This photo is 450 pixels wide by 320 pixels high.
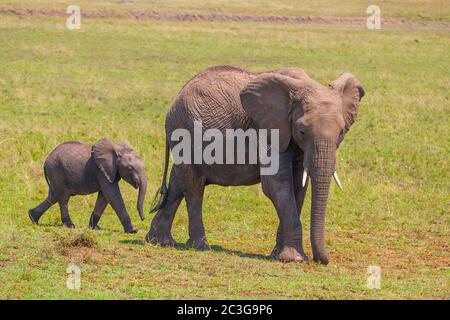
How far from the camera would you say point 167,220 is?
14.1 m

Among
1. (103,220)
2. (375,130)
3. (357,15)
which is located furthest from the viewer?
(357,15)

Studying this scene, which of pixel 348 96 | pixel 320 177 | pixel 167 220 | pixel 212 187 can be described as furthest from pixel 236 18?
pixel 320 177

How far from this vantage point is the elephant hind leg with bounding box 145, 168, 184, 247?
14.1 metres

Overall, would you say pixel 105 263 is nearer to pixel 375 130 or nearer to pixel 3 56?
pixel 375 130

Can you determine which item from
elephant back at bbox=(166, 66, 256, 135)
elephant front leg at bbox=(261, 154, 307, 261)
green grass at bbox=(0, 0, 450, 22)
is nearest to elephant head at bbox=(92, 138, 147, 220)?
elephant back at bbox=(166, 66, 256, 135)

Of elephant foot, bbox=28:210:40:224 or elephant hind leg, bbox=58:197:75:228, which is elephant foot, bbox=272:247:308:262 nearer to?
elephant hind leg, bbox=58:197:75:228

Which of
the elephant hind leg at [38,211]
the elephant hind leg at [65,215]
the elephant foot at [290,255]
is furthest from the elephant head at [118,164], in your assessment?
the elephant foot at [290,255]

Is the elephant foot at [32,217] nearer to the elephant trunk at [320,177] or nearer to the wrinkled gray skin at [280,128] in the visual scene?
the wrinkled gray skin at [280,128]

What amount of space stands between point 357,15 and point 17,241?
59274 millimetres

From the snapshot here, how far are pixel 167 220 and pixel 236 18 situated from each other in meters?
53.1

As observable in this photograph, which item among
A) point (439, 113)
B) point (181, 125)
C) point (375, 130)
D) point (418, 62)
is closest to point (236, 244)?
point (181, 125)

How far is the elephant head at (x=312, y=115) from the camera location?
1225 cm

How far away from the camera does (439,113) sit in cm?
2680

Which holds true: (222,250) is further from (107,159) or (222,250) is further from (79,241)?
(107,159)
